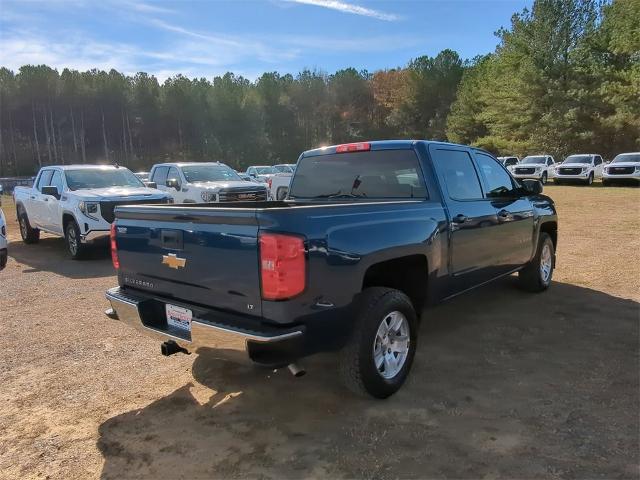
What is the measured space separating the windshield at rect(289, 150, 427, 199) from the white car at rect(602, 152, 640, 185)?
2407cm

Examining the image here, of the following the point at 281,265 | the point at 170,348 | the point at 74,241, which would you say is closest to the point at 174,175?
the point at 74,241

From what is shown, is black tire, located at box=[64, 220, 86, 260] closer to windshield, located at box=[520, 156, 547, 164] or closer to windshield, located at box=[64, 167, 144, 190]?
windshield, located at box=[64, 167, 144, 190]

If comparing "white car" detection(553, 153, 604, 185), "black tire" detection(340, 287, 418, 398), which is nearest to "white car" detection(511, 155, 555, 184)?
"white car" detection(553, 153, 604, 185)

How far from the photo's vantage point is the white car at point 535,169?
28375 mm

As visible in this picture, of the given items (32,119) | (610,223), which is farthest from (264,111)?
(610,223)

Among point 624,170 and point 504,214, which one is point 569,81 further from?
point 504,214

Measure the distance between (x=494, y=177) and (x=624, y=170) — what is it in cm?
2278

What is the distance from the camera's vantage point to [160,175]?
1300 centimetres

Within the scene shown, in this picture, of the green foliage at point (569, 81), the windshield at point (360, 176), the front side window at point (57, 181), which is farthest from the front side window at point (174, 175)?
the green foliage at point (569, 81)

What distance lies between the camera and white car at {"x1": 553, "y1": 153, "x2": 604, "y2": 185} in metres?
25.7

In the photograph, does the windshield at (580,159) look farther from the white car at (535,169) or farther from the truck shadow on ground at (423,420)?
the truck shadow on ground at (423,420)

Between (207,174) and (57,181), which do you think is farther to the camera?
(207,174)

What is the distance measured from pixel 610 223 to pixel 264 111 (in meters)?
61.6

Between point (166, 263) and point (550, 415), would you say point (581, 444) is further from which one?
point (166, 263)
